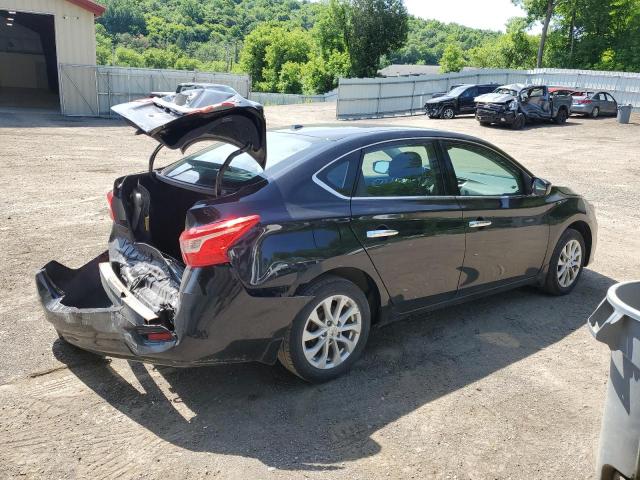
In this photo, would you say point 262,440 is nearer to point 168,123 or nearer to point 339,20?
point 168,123

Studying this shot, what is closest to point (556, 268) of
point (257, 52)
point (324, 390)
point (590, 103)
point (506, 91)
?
point (324, 390)

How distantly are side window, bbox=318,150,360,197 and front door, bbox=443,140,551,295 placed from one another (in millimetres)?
967

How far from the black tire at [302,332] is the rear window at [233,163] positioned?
824 mm

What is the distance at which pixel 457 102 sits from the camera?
2503cm

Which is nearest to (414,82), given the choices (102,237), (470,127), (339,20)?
(470,127)

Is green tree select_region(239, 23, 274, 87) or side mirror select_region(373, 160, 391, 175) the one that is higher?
green tree select_region(239, 23, 274, 87)

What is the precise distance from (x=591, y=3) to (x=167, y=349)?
185 feet

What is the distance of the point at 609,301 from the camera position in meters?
2.65

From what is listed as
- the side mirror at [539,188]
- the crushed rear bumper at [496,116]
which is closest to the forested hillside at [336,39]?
the crushed rear bumper at [496,116]

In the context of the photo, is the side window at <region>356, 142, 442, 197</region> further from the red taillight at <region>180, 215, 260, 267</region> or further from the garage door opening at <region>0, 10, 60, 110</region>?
the garage door opening at <region>0, 10, 60, 110</region>

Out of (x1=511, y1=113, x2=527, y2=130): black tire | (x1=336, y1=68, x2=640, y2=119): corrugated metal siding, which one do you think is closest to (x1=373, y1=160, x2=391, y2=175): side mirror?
(x1=511, y1=113, x2=527, y2=130): black tire

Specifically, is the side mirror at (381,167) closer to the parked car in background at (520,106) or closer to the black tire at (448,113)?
the parked car in background at (520,106)

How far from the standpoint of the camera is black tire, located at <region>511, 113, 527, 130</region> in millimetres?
22375

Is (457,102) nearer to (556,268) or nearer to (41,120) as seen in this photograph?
(41,120)
